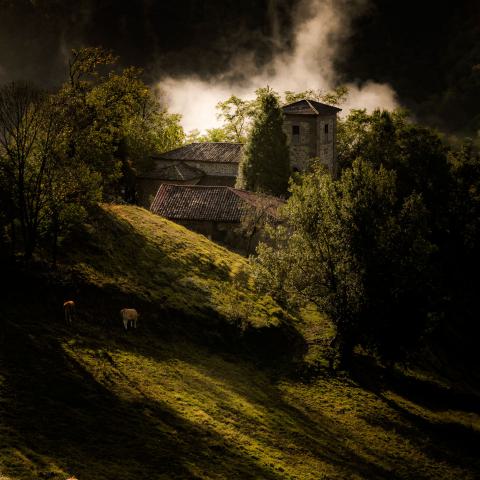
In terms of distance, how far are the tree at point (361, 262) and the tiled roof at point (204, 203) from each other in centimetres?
1534

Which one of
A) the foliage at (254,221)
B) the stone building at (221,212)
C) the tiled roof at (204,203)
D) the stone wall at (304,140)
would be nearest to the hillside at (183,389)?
the foliage at (254,221)

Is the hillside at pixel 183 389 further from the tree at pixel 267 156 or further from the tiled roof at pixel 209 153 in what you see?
the tiled roof at pixel 209 153

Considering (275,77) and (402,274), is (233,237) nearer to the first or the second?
(402,274)

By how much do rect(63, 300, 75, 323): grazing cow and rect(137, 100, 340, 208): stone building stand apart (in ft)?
150

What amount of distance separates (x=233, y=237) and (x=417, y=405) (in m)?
22.6

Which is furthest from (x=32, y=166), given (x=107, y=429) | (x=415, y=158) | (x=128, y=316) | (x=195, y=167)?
(x=195, y=167)

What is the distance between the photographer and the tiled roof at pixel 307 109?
78.2 m

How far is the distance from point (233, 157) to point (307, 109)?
39.1 ft

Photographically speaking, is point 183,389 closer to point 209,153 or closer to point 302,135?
point 302,135

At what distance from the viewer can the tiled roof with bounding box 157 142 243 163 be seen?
8319 cm

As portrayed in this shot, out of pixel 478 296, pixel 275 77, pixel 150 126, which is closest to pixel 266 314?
pixel 478 296

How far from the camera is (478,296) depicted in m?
50.4

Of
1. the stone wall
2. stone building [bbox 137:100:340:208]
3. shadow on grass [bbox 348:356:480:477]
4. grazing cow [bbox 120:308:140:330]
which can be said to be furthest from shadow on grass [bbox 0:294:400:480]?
the stone wall

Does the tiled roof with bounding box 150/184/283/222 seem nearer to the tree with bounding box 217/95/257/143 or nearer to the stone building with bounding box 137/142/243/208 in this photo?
the stone building with bounding box 137/142/243/208
